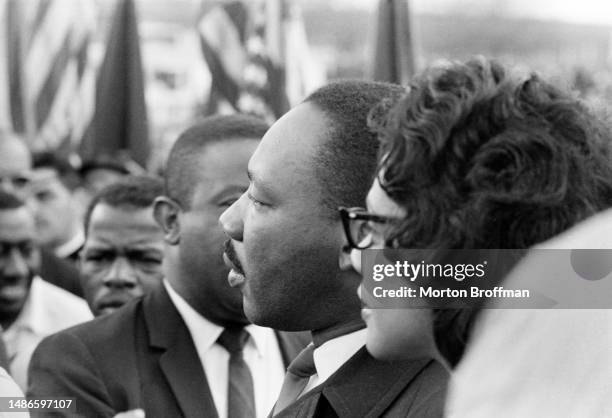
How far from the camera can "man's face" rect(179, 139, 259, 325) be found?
346cm

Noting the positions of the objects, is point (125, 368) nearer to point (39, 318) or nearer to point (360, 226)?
point (360, 226)

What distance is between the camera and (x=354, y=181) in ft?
8.15

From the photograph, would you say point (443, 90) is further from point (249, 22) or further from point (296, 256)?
point (249, 22)

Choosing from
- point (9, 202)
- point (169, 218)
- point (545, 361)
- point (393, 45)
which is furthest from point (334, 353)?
point (393, 45)

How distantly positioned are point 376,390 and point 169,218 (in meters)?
1.62

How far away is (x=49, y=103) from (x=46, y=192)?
6.29 ft

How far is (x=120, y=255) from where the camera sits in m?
4.99

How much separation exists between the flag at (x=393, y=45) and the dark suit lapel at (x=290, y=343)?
5.06 m

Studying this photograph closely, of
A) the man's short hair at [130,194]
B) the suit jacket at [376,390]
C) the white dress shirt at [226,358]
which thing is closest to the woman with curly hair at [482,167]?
the suit jacket at [376,390]

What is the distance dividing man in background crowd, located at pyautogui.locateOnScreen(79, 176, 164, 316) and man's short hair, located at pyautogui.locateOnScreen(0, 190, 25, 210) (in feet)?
1.13

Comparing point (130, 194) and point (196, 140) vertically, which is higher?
point (196, 140)

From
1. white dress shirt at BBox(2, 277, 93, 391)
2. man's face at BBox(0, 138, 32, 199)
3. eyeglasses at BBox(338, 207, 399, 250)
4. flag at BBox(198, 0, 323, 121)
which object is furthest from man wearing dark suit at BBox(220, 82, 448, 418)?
flag at BBox(198, 0, 323, 121)

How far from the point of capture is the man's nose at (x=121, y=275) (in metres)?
4.87

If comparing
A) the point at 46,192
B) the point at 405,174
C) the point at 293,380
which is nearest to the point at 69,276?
the point at 46,192
